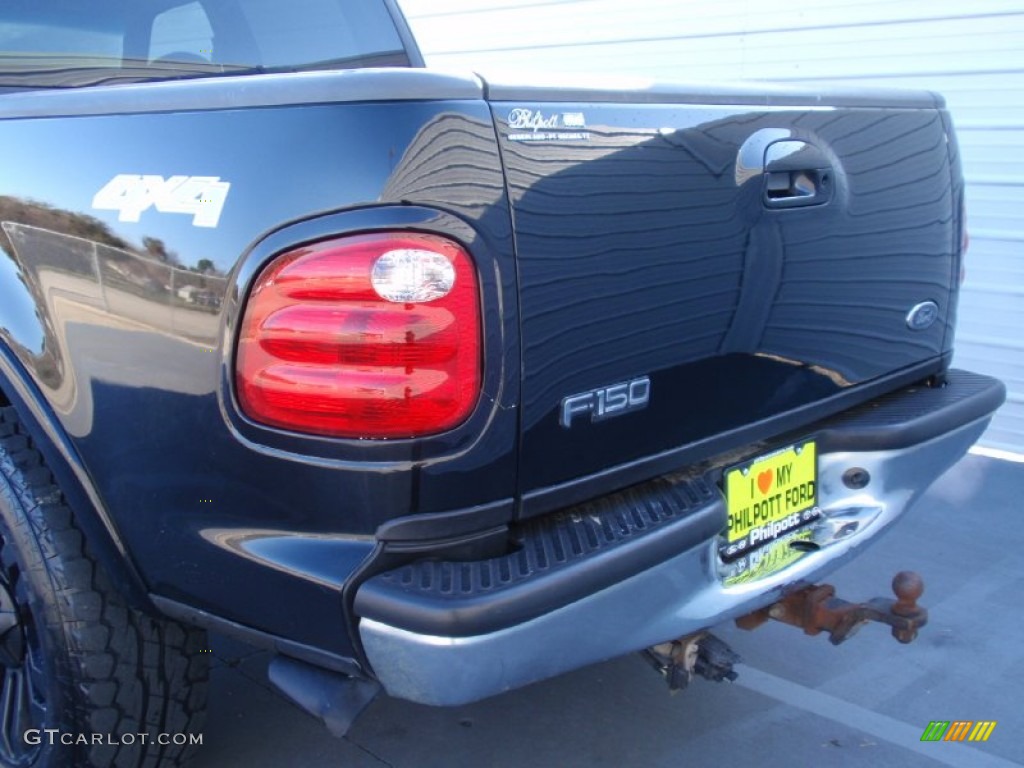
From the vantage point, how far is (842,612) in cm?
248

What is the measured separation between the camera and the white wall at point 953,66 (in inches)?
192

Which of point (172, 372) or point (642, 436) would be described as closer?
point (172, 372)

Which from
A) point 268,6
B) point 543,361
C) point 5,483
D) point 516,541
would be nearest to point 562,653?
point 516,541

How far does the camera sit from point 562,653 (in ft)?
6.19

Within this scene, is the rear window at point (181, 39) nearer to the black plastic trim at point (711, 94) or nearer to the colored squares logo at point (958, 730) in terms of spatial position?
the black plastic trim at point (711, 94)

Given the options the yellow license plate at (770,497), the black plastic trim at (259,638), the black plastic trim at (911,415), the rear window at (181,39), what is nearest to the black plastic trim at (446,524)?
the black plastic trim at (259,638)

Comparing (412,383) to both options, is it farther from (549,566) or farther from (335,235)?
(549,566)

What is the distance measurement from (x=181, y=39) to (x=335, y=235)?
1.71m

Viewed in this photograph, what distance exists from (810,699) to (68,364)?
6.84 feet

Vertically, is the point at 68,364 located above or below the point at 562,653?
above

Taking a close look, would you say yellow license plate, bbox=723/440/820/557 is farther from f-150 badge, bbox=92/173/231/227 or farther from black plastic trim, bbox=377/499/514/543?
f-150 badge, bbox=92/173/231/227

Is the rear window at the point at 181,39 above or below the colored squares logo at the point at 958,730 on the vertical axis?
above

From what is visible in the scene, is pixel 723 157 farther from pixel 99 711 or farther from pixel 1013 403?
pixel 1013 403

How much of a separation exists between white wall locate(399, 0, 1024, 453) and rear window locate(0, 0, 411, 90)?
105 inches
